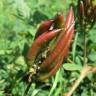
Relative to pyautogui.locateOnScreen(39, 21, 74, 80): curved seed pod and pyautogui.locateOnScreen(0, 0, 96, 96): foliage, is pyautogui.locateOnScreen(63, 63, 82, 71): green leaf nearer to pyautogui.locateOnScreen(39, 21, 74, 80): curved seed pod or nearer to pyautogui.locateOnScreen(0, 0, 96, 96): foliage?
pyautogui.locateOnScreen(0, 0, 96, 96): foliage

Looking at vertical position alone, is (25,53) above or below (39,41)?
below

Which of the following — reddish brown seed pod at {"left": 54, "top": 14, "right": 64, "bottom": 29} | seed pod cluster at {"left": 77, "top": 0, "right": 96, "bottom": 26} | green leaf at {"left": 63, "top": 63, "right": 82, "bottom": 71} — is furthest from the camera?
green leaf at {"left": 63, "top": 63, "right": 82, "bottom": 71}

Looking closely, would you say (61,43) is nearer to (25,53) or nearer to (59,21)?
(59,21)

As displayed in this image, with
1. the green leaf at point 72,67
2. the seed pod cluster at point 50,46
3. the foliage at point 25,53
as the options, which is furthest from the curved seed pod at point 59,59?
the green leaf at point 72,67

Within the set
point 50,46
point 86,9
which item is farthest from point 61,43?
point 86,9

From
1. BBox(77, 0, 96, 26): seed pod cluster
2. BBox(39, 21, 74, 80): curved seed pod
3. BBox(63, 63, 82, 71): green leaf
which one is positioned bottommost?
BBox(63, 63, 82, 71): green leaf

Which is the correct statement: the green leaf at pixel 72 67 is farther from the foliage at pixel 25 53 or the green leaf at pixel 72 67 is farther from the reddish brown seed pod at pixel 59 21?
the reddish brown seed pod at pixel 59 21

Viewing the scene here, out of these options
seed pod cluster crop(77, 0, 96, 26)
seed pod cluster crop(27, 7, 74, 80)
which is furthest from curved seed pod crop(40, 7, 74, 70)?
seed pod cluster crop(77, 0, 96, 26)
